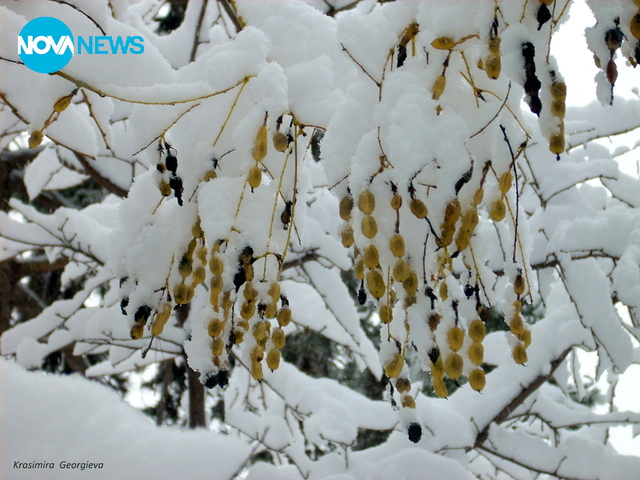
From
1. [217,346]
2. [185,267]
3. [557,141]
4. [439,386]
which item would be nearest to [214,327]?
[217,346]

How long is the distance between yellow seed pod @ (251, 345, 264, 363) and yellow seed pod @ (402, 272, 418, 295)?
0.92 ft

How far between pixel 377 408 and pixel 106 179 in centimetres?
152

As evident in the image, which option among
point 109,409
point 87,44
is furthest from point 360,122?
point 109,409

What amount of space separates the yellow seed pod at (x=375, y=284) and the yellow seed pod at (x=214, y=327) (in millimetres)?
268

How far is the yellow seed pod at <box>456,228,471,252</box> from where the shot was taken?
799 millimetres

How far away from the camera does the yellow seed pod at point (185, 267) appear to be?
97cm

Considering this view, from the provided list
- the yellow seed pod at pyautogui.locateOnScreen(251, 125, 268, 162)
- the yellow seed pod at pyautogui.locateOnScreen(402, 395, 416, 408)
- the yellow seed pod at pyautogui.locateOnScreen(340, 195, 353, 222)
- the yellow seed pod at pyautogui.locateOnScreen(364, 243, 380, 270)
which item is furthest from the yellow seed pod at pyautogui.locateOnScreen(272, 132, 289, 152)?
the yellow seed pod at pyautogui.locateOnScreen(402, 395, 416, 408)

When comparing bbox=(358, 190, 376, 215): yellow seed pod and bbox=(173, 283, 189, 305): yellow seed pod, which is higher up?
bbox=(358, 190, 376, 215): yellow seed pod

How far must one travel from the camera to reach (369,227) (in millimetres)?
782

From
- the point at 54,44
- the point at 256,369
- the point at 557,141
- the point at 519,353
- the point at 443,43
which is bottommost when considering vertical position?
the point at 256,369

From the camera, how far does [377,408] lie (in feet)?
7.76

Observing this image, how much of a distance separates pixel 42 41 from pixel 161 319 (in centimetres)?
72

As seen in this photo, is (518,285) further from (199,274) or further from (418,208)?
(199,274)

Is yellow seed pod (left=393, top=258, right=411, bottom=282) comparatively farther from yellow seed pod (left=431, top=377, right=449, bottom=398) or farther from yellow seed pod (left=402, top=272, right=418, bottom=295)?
yellow seed pod (left=431, top=377, right=449, bottom=398)
